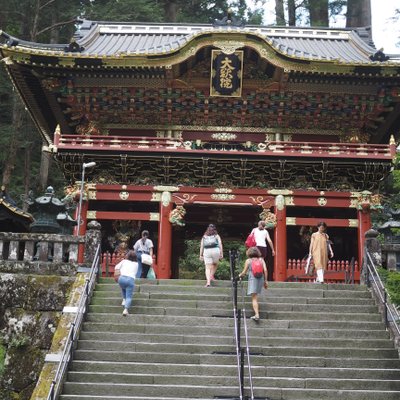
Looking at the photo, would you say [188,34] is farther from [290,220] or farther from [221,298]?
[221,298]

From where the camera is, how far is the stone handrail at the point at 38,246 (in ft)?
37.4

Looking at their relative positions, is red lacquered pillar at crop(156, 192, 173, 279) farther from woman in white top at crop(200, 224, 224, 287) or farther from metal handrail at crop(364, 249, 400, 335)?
metal handrail at crop(364, 249, 400, 335)

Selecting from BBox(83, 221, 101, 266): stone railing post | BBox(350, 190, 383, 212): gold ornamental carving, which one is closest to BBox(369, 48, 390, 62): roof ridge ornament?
BBox(350, 190, 383, 212): gold ornamental carving

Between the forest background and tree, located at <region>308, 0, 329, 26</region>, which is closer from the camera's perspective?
the forest background

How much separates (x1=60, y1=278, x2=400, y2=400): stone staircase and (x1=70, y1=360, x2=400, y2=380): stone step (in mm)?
14

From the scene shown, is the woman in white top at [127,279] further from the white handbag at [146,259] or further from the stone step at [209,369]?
the white handbag at [146,259]

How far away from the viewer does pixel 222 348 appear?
918 cm

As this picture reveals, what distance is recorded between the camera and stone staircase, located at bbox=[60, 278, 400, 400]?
822cm

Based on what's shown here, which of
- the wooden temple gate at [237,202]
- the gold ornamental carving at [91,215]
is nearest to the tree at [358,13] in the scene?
the wooden temple gate at [237,202]

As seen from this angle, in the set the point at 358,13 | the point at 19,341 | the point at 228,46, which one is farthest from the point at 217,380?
the point at 358,13

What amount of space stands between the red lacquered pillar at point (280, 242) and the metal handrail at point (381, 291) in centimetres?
369

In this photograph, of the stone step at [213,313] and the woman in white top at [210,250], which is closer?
the stone step at [213,313]

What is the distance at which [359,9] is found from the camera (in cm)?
2998

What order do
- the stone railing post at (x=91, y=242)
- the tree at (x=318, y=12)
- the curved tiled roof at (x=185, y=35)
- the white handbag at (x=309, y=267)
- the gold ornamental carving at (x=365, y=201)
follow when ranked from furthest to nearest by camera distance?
1. the tree at (x=318, y=12)
2. the curved tiled roof at (x=185, y=35)
3. the gold ornamental carving at (x=365, y=201)
4. the white handbag at (x=309, y=267)
5. the stone railing post at (x=91, y=242)
